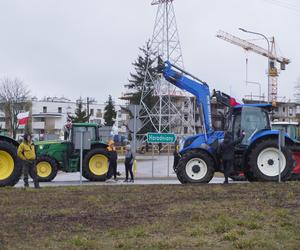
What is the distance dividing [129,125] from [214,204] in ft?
46.2

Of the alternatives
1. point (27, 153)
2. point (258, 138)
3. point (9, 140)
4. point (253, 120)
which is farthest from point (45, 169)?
point (258, 138)

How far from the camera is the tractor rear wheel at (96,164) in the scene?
998 inches

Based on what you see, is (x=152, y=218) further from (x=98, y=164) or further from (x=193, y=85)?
(x=98, y=164)

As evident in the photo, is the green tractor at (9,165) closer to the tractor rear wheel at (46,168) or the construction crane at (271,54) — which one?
the tractor rear wheel at (46,168)

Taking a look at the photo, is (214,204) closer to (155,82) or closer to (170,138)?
(170,138)

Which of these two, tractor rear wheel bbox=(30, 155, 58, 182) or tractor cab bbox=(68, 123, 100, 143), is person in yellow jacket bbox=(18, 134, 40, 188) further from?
tractor cab bbox=(68, 123, 100, 143)

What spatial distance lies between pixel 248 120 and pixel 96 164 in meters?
8.14

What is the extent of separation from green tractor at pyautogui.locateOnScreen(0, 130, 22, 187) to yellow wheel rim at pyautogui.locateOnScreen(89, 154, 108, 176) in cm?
774

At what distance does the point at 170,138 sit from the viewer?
→ 30.4 metres

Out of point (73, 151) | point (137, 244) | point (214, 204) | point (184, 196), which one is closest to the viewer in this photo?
point (137, 244)

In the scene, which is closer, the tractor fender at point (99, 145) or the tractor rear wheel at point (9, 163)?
the tractor rear wheel at point (9, 163)

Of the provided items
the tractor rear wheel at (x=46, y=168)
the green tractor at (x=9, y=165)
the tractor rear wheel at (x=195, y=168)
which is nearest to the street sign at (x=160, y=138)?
the tractor rear wheel at (x=46, y=168)

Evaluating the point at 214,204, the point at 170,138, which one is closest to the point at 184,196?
the point at 214,204

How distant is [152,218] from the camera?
37.1ft
